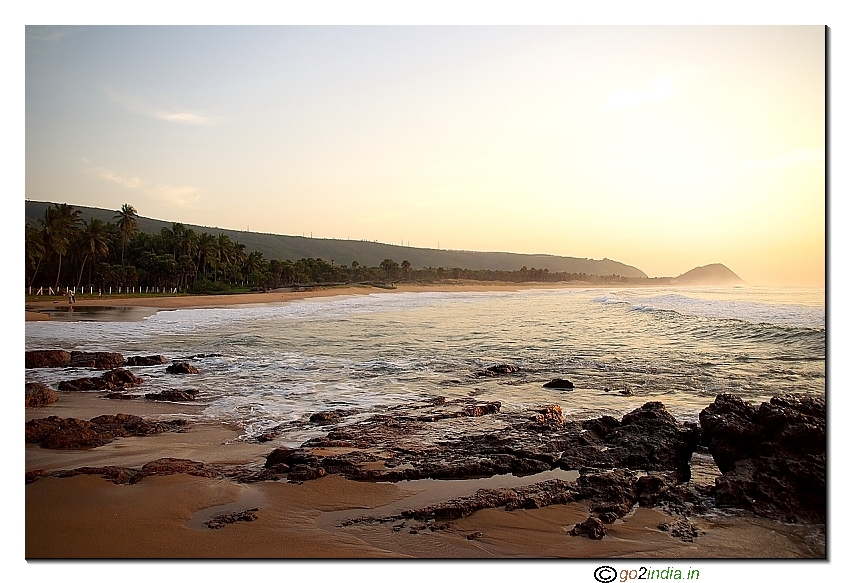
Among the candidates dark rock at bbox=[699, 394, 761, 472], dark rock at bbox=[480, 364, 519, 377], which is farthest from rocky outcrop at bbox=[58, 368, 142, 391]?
dark rock at bbox=[699, 394, 761, 472]

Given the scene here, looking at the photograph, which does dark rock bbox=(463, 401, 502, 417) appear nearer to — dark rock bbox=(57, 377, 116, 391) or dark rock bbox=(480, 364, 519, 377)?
dark rock bbox=(480, 364, 519, 377)

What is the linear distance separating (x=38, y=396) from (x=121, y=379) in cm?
126

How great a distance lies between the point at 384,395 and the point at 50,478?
363cm

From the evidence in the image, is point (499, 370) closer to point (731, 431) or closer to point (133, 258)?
point (731, 431)

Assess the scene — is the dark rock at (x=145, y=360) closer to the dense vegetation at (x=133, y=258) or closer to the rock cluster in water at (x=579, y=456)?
the dense vegetation at (x=133, y=258)

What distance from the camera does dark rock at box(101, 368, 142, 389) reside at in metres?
6.92

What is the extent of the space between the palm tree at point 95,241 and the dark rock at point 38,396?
1.50 meters

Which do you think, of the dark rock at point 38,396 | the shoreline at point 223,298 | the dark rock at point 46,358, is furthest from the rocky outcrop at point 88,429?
the dark rock at point 46,358

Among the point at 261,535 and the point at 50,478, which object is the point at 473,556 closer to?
the point at 261,535

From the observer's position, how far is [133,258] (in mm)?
9180

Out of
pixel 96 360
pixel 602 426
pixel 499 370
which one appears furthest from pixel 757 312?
pixel 96 360
